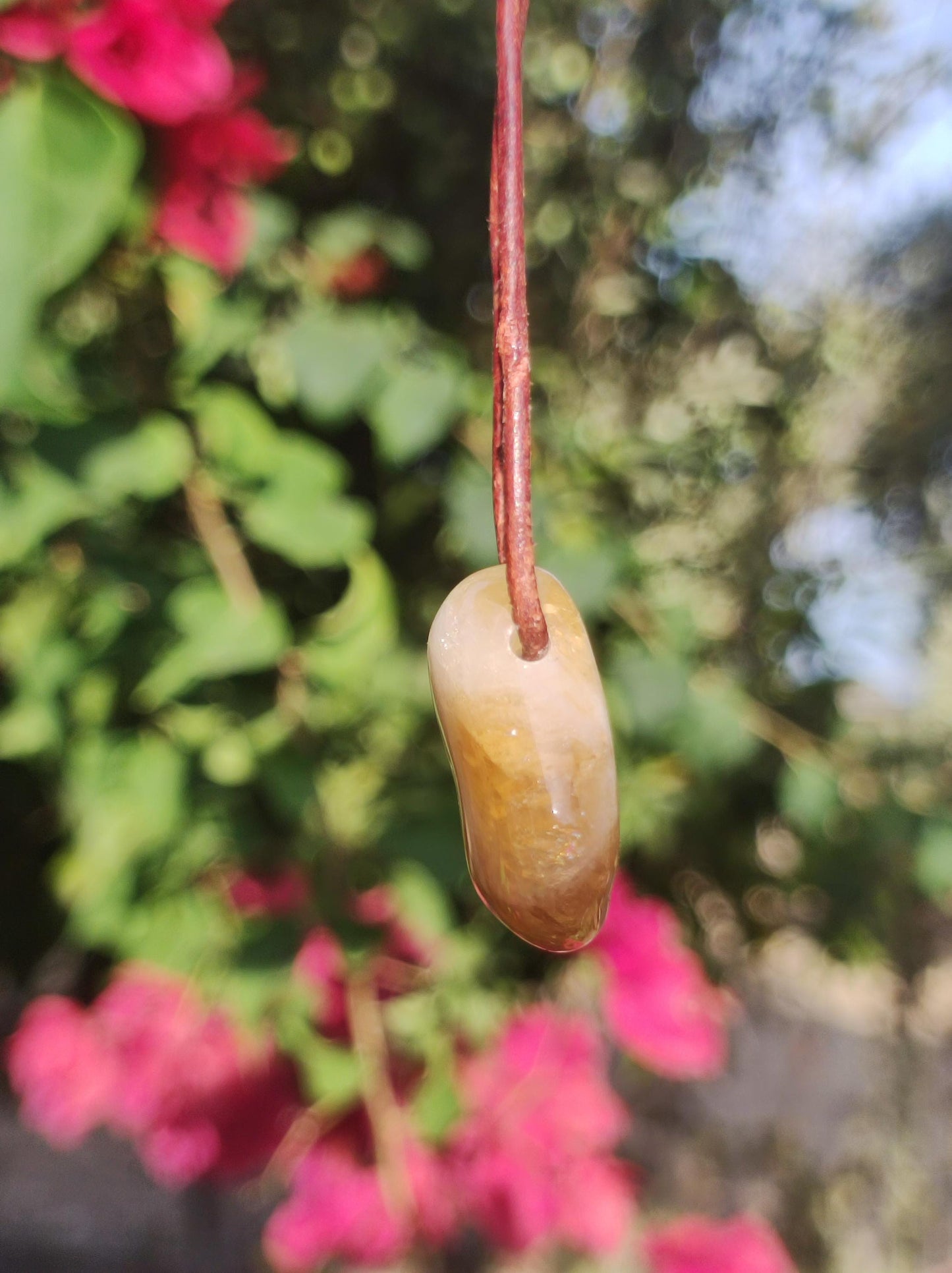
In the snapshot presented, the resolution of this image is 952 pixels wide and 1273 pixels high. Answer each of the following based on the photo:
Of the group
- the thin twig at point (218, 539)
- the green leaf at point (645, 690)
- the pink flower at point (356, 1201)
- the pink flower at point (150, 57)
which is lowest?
the pink flower at point (356, 1201)

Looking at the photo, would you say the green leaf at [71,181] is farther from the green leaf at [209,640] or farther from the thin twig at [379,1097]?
the thin twig at [379,1097]

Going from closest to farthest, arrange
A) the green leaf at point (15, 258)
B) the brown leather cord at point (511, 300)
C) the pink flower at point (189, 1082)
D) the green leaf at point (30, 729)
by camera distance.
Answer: the brown leather cord at point (511, 300)
the green leaf at point (15, 258)
the green leaf at point (30, 729)
the pink flower at point (189, 1082)

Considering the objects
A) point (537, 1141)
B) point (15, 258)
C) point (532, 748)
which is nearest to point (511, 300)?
point (532, 748)

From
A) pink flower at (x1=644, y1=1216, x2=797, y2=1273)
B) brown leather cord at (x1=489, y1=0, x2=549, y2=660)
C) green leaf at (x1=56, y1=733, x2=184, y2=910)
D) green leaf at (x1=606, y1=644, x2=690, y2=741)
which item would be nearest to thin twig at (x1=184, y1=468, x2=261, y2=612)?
green leaf at (x1=56, y1=733, x2=184, y2=910)

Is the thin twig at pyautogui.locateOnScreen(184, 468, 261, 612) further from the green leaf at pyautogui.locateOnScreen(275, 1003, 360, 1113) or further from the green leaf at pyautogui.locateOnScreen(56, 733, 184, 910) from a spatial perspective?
the green leaf at pyautogui.locateOnScreen(275, 1003, 360, 1113)

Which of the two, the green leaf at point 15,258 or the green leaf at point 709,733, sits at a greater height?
the green leaf at point 15,258

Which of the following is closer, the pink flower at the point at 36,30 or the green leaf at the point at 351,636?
the pink flower at the point at 36,30

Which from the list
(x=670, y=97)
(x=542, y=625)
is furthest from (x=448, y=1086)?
(x=670, y=97)

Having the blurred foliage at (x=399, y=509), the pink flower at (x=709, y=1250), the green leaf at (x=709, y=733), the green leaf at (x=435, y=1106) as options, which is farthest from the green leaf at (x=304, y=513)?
the pink flower at (x=709, y=1250)

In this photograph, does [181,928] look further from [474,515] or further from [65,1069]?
[474,515]
